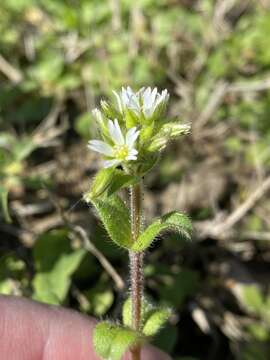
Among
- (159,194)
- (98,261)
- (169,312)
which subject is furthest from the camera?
(159,194)

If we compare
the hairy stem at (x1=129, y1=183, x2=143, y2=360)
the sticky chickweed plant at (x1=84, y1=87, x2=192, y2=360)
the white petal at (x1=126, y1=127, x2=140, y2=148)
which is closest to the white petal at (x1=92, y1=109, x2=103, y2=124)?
the sticky chickweed plant at (x1=84, y1=87, x2=192, y2=360)

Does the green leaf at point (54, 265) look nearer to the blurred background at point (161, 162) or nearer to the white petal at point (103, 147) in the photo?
the blurred background at point (161, 162)

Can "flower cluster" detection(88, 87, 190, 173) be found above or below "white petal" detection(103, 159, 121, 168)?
above

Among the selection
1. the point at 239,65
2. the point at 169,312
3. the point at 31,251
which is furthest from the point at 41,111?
the point at 169,312

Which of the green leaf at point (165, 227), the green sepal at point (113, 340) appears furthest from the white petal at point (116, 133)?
the green sepal at point (113, 340)

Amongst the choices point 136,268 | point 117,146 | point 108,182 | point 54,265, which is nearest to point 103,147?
point 117,146

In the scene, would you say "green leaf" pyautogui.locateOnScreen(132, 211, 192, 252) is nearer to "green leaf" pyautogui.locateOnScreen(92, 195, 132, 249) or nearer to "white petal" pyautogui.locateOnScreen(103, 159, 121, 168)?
"green leaf" pyautogui.locateOnScreen(92, 195, 132, 249)

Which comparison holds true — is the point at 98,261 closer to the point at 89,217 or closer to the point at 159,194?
the point at 89,217
